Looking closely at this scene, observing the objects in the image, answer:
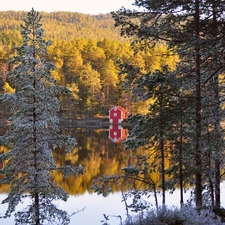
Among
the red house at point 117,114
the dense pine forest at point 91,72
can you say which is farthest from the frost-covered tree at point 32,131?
the red house at point 117,114

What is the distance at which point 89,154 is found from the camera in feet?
105

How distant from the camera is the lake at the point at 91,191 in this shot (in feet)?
50.6

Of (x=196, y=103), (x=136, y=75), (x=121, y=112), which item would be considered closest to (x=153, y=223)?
(x=196, y=103)

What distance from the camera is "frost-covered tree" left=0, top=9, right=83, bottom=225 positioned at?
10.5 meters

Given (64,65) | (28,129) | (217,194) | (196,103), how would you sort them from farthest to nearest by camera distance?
(64,65), (217,194), (28,129), (196,103)

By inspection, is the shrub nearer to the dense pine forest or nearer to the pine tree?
the pine tree

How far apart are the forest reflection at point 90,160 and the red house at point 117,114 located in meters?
20.1

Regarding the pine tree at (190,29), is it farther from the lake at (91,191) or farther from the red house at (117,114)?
the red house at (117,114)

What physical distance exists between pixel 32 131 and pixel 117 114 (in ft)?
170

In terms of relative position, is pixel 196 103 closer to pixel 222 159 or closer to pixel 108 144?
pixel 222 159

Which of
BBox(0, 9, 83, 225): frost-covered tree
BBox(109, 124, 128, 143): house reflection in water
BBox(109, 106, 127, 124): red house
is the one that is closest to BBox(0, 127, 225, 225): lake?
BBox(0, 9, 83, 225): frost-covered tree

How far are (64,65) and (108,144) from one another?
3847 cm

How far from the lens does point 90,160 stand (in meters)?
29.0

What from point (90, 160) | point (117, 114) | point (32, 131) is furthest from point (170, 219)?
point (117, 114)
